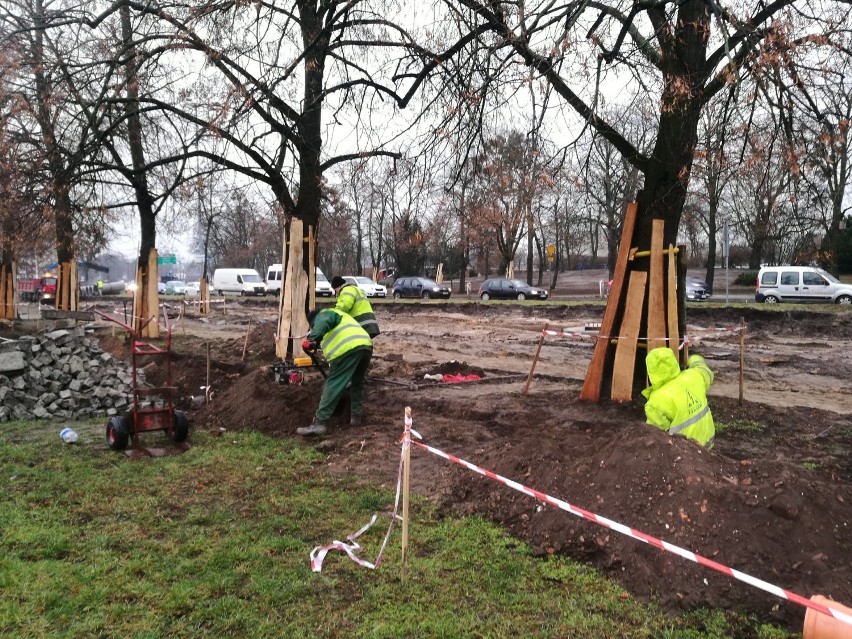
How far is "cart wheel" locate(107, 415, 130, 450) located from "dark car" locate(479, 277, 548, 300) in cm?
2977

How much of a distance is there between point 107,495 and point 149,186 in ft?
40.9

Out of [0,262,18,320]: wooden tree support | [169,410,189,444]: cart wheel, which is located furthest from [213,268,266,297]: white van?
[169,410,189,444]: cart wheel

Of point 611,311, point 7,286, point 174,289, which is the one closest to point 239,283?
point 174,289

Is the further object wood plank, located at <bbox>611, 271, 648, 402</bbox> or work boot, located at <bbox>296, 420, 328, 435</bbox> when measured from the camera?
wood plank, located at <bbox>611, 271, 648, 402</bbox>

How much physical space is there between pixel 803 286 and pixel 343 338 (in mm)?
26453

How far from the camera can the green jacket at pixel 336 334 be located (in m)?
7.14

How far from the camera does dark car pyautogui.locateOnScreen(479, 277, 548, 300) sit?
116ft

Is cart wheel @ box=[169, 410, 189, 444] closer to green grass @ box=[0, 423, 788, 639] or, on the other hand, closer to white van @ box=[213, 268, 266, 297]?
green grass @ box=[0, 423, 788, 639]

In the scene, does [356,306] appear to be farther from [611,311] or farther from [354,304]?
[611,311]

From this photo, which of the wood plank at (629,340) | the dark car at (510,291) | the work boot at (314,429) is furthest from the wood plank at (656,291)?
the dark car at (510,291)

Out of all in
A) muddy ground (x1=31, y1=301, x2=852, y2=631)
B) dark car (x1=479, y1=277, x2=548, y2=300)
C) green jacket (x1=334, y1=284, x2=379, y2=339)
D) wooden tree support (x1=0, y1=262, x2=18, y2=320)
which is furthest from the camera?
dark car (x1=479, y1=277, x2=548, y2=300)

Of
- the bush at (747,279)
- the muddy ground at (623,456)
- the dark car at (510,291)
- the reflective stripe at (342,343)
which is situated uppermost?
the bush at (747,279)

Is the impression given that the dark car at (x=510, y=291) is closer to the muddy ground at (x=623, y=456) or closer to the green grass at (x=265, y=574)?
the muddy ground at (x=623, y=456)

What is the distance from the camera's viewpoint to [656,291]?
7.82 m
